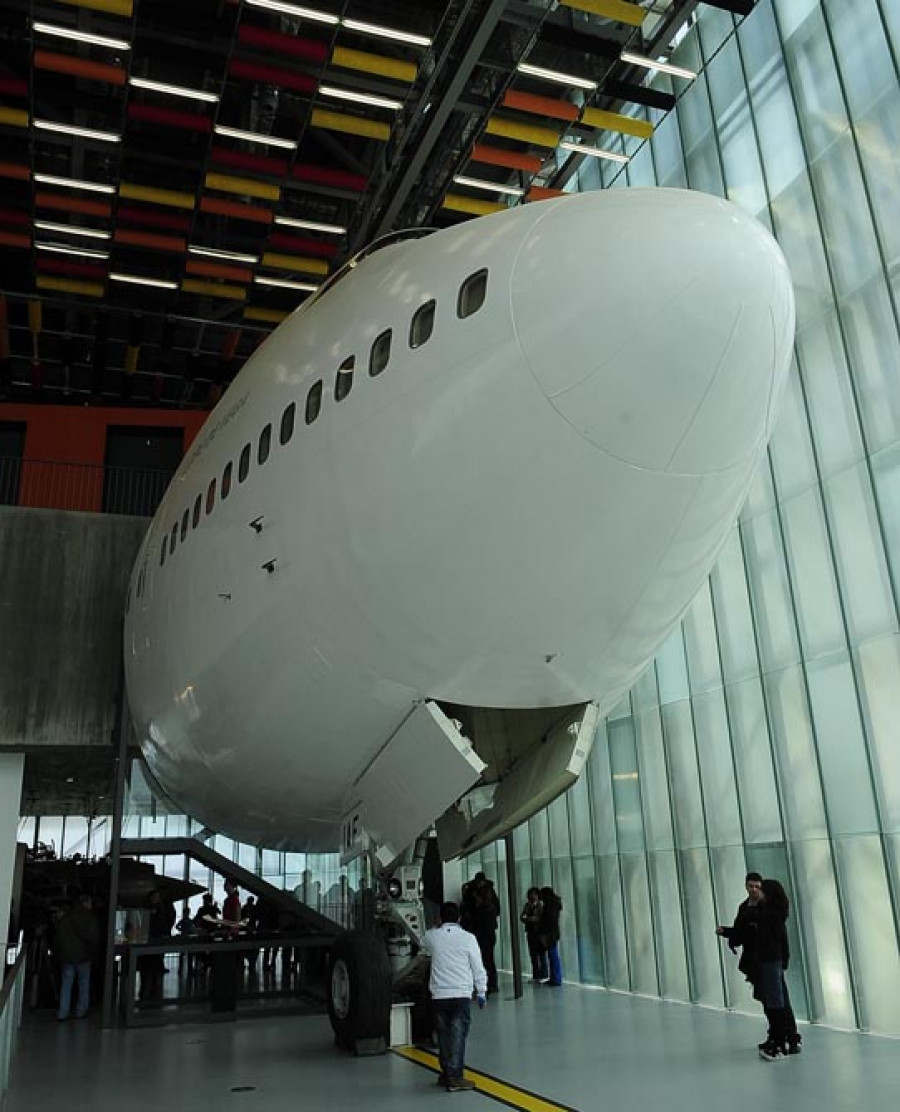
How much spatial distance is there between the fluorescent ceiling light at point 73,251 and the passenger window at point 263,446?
12.4 metres

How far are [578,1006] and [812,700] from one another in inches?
186

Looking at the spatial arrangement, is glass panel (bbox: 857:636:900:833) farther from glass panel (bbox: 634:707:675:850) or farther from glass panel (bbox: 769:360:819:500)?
glass panel (bbox: 634:707:675:850)

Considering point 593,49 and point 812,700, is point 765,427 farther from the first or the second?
point 593,49

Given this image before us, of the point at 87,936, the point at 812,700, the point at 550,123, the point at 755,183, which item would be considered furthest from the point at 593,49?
the point at 87,936

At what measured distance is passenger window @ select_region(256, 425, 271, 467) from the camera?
6879 mm

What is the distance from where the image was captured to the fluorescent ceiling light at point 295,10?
12438 millimetres

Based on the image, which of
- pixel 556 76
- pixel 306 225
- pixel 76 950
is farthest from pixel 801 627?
pixel 306 225

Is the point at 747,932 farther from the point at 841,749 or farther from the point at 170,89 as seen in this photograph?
the point at 170,89

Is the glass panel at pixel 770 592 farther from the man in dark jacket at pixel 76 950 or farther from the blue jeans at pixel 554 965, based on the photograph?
the man in dark jacket at pixel 76 950

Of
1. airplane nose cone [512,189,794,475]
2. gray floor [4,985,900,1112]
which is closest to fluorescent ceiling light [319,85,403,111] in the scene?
airplane nose cone [512,189,794,475]

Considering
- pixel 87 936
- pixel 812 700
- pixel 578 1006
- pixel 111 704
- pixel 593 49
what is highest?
pixel 593 49

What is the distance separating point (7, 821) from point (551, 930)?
26.5ft

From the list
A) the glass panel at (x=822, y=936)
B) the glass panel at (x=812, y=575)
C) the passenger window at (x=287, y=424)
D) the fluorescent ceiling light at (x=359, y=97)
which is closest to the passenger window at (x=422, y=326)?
the passenger window at (x=287, y=424)

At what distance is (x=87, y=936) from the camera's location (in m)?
12.5
